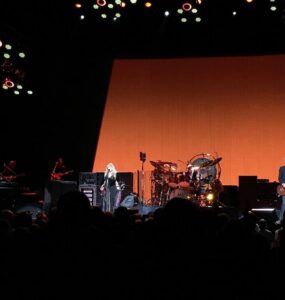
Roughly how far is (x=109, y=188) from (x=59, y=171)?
2092 millimetres

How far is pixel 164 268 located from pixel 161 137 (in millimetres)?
12690

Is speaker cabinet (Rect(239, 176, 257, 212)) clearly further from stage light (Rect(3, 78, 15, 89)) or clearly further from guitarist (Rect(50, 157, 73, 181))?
stage light (Rect(3, 78, 15, 89))

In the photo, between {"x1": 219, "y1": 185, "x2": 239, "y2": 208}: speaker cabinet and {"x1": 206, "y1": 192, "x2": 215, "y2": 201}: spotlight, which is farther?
{"x1": 219, "y1": 185, "x2": 239, "y2": 208}: speaker cabinet

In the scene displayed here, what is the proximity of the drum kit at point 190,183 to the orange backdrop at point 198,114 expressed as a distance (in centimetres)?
157

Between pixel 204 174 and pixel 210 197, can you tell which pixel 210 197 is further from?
pixel 204 174

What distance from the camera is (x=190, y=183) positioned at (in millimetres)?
12438

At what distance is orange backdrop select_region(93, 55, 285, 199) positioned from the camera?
14602mm

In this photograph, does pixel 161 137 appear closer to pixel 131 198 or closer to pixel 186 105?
pixel 186 105

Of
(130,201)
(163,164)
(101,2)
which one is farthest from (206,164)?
(101,2)

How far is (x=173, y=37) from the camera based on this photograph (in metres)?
14.1

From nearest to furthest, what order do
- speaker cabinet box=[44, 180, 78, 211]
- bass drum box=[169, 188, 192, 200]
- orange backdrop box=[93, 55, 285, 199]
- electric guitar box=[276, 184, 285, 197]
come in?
speaker cabinet box=[44, 180, 78, 211] < electric guitar box=[276, 184, 285, 197] < bass drum box=[169, 188, 192, 200] < orange backdrop box=[93, 55, 285, 199]

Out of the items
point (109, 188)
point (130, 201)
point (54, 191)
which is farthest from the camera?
point (130, 201)

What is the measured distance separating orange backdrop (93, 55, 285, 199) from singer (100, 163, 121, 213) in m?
2.07

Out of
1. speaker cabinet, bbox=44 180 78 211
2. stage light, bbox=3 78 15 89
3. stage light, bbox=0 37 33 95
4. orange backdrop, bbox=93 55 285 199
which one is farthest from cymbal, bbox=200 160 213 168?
stage light, bbox=3 78 15 89
